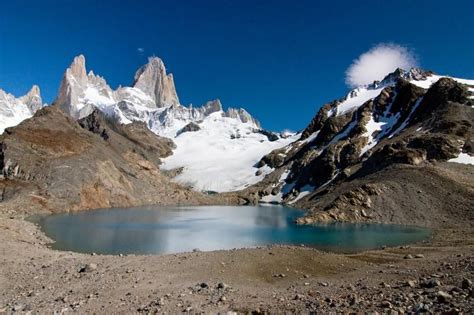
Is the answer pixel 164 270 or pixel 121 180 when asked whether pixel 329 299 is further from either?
pixel 121 180

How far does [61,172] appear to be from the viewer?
114438 millimetres

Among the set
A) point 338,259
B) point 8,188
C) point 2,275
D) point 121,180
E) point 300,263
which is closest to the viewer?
point 2,275

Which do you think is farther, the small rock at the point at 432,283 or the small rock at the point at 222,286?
the small rock at the point at 222,286

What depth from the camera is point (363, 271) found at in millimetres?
27375

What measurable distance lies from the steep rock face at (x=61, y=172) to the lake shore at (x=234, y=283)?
6962 cm

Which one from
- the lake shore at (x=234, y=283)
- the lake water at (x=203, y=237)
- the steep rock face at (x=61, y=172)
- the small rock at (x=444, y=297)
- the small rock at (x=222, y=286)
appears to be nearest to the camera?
the small rock at (x=444, y=297)

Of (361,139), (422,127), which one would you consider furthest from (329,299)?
(361,139)

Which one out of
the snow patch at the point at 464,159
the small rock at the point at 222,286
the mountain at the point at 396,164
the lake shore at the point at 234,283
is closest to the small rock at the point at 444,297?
the lake shore at the point at 234,283

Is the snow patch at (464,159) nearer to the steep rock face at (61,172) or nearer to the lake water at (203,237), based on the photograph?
the lake water at (203,237)

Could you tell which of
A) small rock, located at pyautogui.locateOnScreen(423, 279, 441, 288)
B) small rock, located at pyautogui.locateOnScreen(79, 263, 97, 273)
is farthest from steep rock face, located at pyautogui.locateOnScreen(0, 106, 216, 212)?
small rock, located at pyautogui.locateOnScreen(423, 279, 441, 288)

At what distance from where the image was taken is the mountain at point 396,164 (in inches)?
3270

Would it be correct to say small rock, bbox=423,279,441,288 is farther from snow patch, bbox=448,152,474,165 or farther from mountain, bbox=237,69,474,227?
snow patch, bbox=448,152,474,165

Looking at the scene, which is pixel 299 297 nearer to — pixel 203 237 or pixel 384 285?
pixel 384 285

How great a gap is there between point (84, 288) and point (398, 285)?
652 inches
